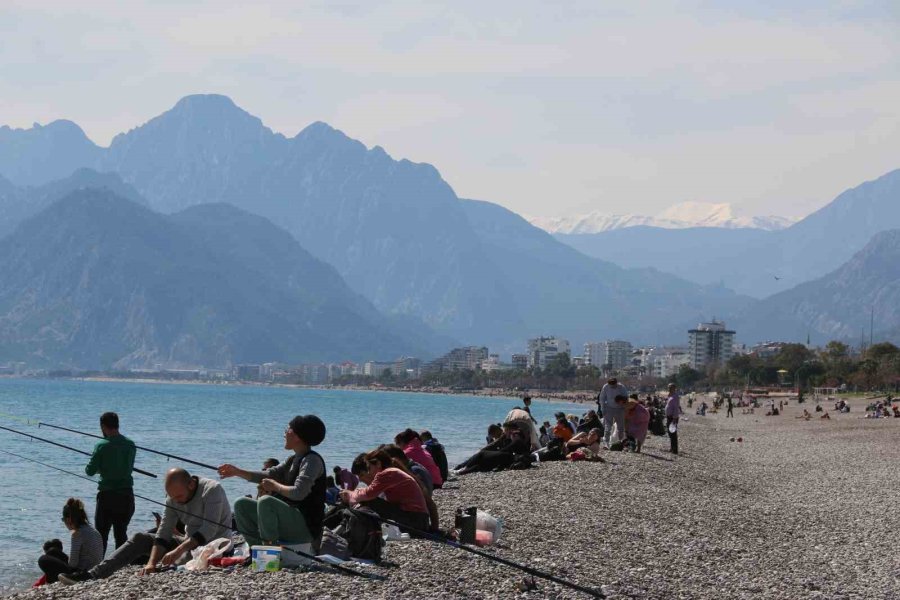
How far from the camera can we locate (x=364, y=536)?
431 inches

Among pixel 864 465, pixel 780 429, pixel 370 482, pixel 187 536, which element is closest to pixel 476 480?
pixel 370 482

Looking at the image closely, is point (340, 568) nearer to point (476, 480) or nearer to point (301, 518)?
point (301, 518)

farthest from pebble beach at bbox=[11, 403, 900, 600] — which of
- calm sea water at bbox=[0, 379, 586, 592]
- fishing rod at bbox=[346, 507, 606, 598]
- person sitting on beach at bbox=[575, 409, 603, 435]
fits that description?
calm sea water at bbox=[0, 379, 586, 592]

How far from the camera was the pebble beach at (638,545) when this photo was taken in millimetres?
9922

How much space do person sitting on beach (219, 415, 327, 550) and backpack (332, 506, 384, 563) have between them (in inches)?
20.0

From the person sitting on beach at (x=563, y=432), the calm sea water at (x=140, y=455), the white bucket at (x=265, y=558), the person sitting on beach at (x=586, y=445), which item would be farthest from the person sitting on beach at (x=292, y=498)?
the person sitting on beach at (x=563, y=432)

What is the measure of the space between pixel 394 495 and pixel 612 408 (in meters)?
15.9

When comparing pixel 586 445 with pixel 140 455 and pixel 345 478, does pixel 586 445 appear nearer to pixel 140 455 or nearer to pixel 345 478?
pixel 345 478

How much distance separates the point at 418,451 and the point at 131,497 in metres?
4.99

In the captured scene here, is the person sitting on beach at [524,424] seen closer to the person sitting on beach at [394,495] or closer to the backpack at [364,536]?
the person sitting on beach at [394,495]

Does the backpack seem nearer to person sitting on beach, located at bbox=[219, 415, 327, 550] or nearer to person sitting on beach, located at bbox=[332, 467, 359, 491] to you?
person sitting on beach, located at bbox=[219, 415, 327, 550]

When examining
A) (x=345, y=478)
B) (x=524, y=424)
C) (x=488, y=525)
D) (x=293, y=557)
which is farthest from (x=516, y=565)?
(x=524, y=424)

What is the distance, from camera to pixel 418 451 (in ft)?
55.0

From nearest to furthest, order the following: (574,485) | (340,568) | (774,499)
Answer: (340,568), (574,485), (774,499)
